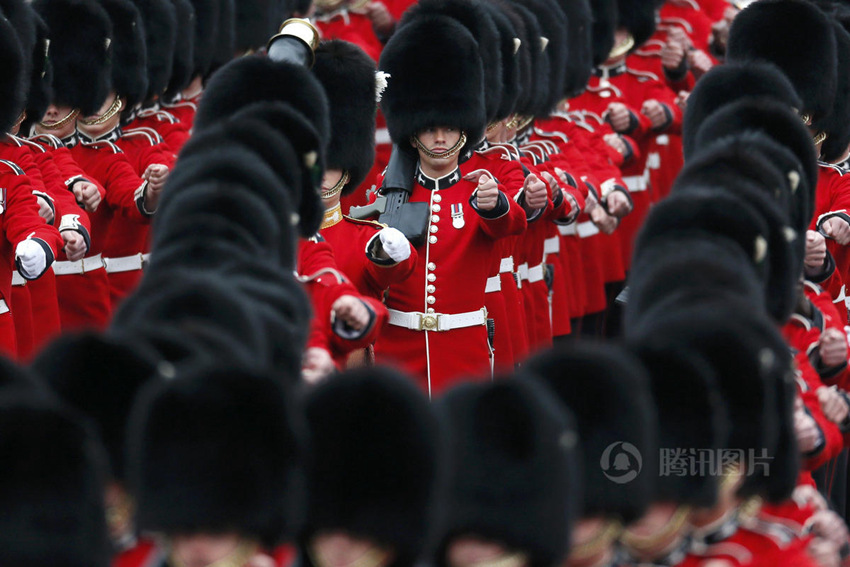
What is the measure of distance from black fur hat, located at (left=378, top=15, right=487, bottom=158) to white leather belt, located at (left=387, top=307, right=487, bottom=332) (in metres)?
0.59

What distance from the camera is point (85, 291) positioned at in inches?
269

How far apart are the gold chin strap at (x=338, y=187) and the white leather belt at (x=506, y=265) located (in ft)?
4.25

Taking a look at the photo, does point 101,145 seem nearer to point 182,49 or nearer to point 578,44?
point 182,49

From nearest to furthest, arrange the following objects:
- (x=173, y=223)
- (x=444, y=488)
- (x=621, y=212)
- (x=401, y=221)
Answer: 1. (x=444, y=488)
2. (x=173, y=223)
3. (x=401, y=221)
4. (x=621, y=212)

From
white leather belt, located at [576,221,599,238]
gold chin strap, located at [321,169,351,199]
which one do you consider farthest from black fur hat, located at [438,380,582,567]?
white leather belt, located at [576,221,599,238]

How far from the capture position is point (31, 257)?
552 centimetres

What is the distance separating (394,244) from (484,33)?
1450 mm

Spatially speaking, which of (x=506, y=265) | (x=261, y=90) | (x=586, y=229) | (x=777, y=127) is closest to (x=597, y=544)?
(x=777, y=127)

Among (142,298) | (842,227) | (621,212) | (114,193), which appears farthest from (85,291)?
(142,298)

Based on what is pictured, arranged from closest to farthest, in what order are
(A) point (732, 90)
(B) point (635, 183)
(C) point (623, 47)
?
1. (A) point (732, 90)
2. (B) point (635, 183)
3. (C) point (623, 47)

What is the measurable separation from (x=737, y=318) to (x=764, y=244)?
0.45 meters

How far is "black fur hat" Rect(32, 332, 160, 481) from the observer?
323 centimetres

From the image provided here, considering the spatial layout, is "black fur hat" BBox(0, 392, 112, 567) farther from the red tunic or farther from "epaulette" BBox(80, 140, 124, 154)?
"epaulette" BBox(80, 140, 124, 154)

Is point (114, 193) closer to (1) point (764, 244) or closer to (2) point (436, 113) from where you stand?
(2) point (436, 113)
